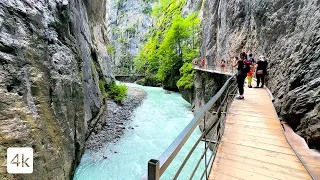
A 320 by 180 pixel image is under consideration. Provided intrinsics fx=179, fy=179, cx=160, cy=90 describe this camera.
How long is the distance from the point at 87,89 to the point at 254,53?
393 inches

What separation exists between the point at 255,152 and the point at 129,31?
219 ft

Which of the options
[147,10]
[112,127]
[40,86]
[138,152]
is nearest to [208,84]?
[138,152]

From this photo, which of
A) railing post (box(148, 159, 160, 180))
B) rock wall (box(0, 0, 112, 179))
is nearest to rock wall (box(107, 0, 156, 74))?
rock wall (box(0, 0, 112, 179))

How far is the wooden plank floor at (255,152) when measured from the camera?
2672mm

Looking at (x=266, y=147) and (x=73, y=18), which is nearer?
(x=266, y=147)

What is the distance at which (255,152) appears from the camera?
326cm

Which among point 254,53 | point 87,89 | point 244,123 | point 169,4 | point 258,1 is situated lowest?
point 244,123

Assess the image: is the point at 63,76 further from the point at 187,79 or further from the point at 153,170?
the point at 187,79

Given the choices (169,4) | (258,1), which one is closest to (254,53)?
(258,1)

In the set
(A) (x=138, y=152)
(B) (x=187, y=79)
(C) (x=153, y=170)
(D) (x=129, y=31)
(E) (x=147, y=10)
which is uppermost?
(E) (x=147, y=10)

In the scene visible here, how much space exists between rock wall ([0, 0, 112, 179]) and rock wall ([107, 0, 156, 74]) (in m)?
51.4

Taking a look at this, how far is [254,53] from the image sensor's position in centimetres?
1063

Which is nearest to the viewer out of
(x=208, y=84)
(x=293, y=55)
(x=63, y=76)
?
(x=293, y=55)

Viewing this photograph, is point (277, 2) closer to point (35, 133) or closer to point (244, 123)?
point (244, 123)
